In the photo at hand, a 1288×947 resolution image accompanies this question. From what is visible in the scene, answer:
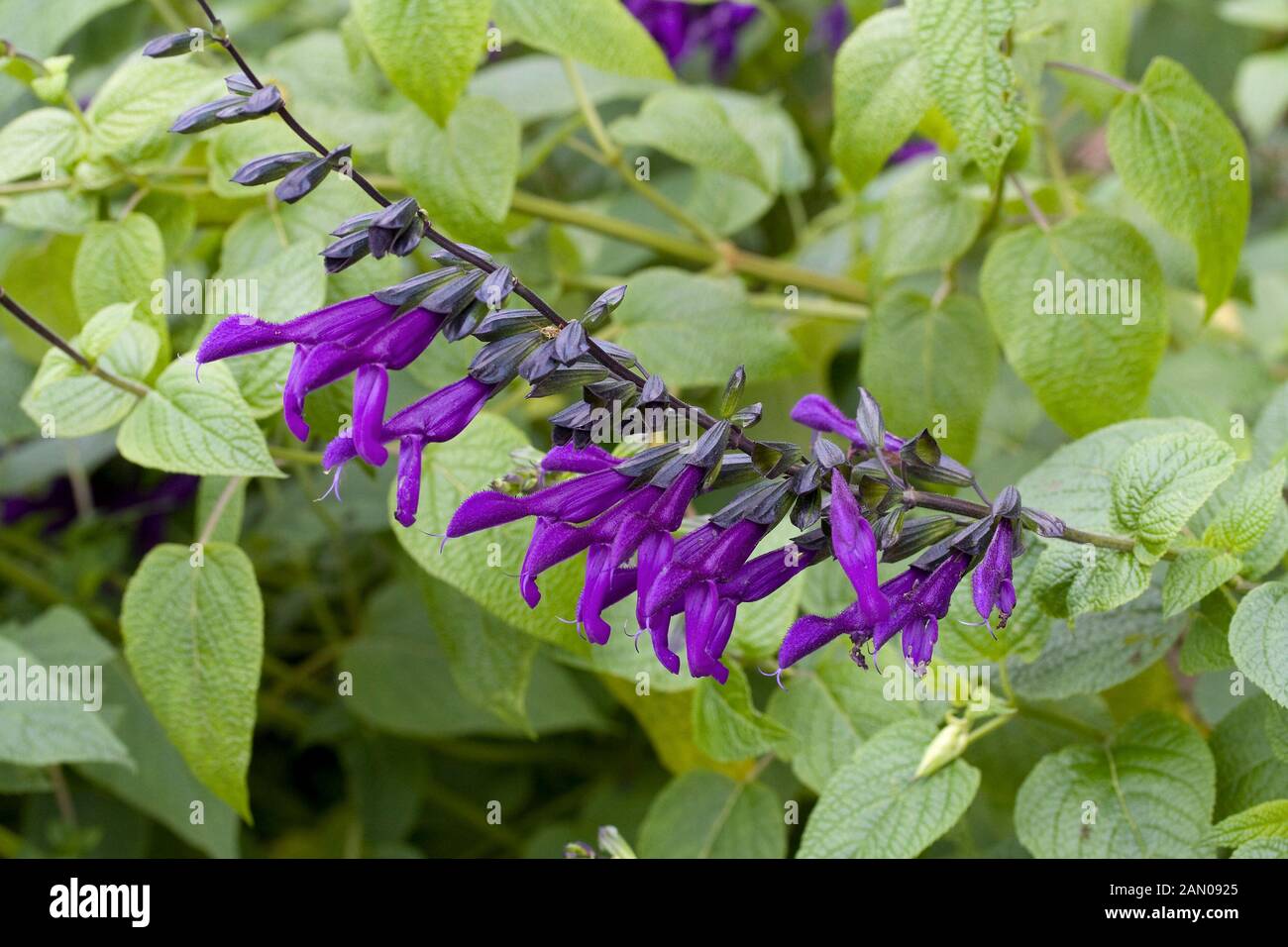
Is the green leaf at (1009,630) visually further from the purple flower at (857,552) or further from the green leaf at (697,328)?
the green leaf at (697,328)

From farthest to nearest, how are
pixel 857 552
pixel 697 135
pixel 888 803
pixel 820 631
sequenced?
pixel 697 135
pixel 888 803
pixel 820 631
pixel 857 552

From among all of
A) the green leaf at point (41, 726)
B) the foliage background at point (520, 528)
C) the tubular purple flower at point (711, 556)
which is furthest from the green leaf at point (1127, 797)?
the green leaf at point (41, 726)

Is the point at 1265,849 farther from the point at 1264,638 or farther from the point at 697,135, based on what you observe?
the point at 697,135

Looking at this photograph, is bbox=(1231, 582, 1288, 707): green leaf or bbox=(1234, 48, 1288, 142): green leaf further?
bbox=(1234, 48, 1288, 142): green leaf

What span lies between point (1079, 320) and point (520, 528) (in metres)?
0.47

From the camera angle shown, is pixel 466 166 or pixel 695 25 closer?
pixel 466 166

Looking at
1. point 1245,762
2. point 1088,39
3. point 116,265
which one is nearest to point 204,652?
point 116,265

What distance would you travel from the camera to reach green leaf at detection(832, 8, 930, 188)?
98cm

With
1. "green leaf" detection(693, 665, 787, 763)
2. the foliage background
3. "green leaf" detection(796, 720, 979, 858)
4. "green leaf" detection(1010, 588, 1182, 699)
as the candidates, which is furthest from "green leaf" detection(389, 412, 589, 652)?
"green leaf" detection(1010, 588, 1182, 699)

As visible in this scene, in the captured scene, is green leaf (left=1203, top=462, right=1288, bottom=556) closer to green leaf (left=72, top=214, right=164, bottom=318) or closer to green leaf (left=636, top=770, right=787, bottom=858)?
green leaf (left=636, top=770, right=787, bottom=858)

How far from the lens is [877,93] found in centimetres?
99

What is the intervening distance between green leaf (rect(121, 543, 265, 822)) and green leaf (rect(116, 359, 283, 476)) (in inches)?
4.0

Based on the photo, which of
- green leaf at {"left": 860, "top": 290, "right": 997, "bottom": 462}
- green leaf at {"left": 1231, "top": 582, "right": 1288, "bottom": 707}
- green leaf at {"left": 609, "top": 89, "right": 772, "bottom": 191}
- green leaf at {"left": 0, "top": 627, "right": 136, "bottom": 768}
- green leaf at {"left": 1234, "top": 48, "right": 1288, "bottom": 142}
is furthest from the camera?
green leaf at {"left": 1234, "top": 48, "right": 1288, "bottom": 142}

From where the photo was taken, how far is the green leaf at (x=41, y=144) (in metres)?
0.95
